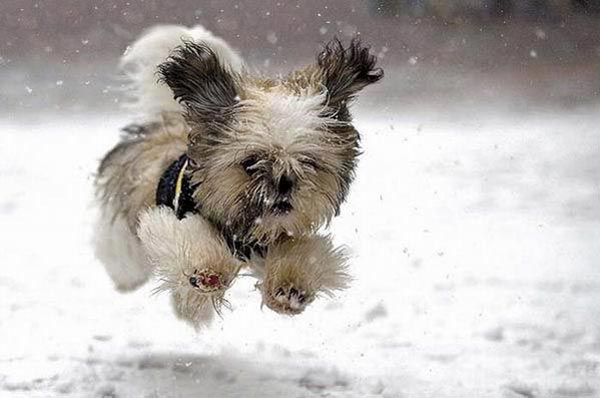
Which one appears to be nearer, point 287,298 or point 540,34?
point 287,298

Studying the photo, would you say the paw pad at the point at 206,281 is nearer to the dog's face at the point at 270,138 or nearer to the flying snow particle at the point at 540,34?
the dog's face at the point at 270,138

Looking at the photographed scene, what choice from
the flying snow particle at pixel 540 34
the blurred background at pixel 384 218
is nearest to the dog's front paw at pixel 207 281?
the blurred background at pixel 384 218

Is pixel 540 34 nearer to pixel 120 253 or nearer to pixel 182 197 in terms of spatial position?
pixel 120 253

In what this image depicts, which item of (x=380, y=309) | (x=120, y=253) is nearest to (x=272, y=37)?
(x=380, y=309)

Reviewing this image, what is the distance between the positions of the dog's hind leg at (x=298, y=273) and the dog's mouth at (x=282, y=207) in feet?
0.78

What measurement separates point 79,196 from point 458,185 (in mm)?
3125

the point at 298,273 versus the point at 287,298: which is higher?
the point at 298,273

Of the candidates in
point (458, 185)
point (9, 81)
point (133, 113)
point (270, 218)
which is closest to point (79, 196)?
point (458, 185)

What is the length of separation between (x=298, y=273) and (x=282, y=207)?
31 cm

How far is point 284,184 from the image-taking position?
4250mm

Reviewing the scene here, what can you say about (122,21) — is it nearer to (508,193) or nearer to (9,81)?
(9,81)

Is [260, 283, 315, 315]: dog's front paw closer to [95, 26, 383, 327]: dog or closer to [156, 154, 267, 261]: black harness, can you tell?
[95, 26, 383, 327]: dog

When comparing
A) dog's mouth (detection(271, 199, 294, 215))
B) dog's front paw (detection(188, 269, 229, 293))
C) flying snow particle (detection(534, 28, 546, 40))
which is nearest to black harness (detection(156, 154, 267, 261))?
dog's front paw (detection(188, 269, 229, 293))

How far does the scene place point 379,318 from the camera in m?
6.09
